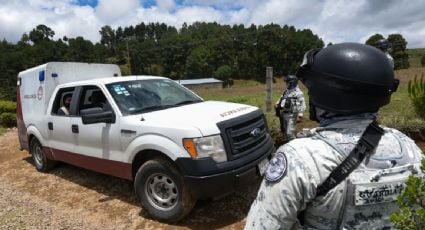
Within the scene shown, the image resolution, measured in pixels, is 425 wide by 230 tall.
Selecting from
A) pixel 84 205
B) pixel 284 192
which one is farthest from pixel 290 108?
pixel 284 192

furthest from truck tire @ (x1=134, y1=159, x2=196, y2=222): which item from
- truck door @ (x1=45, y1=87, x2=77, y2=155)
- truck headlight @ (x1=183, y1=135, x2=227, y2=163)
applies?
truck door @ (x1=45, y1=87, x2=77, y2=155)

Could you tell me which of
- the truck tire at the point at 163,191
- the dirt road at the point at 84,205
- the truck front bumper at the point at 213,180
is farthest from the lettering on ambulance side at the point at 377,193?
the dirt road at the point at 84,205

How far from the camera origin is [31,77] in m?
7.35

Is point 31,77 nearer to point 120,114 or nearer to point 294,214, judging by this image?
point 120,114

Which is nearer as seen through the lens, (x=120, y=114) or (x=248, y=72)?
(x=120, y=114)

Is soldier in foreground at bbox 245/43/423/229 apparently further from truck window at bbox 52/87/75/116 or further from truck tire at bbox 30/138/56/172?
truck tire at bbox 30/138/56/172

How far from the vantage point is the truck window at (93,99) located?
5523 mm

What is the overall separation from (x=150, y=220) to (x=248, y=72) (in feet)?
301

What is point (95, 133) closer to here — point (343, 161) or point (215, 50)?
point (343, 161)

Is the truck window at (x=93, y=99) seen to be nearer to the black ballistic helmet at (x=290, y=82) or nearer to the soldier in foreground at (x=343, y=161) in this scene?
the black ballistic helmet at (x=290, y=82)

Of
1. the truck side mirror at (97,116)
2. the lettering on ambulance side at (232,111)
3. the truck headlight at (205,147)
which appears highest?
the lettering on ambulance side at (232,111)

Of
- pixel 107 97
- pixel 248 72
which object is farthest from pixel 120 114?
pixel 248 72

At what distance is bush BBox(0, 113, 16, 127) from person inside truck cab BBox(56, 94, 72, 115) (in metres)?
9.32

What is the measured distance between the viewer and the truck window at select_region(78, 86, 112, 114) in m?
5.52
